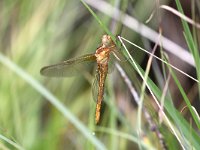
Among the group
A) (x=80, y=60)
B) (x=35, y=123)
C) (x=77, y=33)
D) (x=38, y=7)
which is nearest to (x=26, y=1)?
(x=38, y=7)

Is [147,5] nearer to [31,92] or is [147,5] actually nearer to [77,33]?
[77,33]

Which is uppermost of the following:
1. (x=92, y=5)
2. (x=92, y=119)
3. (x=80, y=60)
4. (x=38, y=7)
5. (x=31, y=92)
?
(x=38, y=7)

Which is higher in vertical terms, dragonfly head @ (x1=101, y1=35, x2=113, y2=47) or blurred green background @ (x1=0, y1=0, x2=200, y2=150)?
blurred green background @ (x1=0, y1=0, x2=200, y2=150)

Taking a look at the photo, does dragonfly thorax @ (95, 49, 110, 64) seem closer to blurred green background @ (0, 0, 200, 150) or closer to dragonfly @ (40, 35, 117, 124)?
dragonfly @ (40, 35, 117, 124)

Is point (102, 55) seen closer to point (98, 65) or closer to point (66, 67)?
point (98, 65)

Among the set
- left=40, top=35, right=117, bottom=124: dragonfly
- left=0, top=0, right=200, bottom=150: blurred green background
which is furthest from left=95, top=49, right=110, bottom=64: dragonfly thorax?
left=0, top=0, right=200, bottom=150: blurred green background

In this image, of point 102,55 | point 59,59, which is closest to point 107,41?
point 102,55

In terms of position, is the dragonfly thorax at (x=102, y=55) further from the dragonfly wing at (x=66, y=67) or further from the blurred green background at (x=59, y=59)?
the blurred green background at (x=59, y=59)

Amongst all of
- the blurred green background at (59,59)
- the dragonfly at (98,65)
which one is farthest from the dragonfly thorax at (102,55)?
the blurred green background at (59,59)
